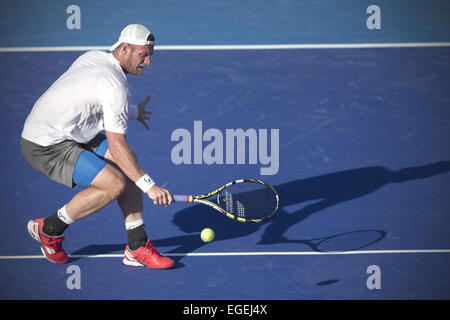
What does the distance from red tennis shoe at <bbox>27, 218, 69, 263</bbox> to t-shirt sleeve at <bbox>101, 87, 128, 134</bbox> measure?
1.07 metres

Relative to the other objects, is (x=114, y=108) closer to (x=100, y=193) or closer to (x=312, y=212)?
(x=100, y=193)

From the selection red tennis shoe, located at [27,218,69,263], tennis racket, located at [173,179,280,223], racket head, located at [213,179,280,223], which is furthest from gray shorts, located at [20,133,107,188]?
racket head, located at [213,179,280,223]

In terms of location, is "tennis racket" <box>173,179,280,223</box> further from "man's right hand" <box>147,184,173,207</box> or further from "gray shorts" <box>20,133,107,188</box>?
"gray shorts" <box>20,133,107,188</box>

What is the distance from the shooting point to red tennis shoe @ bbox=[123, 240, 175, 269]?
481cm

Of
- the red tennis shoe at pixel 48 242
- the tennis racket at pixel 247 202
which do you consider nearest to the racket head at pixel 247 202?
the tennis racket at pixel 247 202

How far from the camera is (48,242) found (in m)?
4.78

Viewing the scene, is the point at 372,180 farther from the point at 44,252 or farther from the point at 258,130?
the point at 44,252

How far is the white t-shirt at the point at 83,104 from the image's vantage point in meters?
4.35

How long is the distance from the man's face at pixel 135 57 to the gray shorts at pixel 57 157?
0.73 meters

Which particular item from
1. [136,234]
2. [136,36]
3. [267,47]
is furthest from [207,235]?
[267,47]

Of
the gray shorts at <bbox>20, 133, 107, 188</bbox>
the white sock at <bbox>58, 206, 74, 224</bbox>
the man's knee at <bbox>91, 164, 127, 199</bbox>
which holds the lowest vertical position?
the white sock at <bbox>58, 206, 74, 224</bbox>

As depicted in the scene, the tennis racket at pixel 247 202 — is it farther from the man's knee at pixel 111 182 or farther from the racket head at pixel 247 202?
the man's knee at pixel 111 182

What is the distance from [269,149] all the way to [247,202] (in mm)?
1213

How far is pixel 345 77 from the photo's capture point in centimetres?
648
